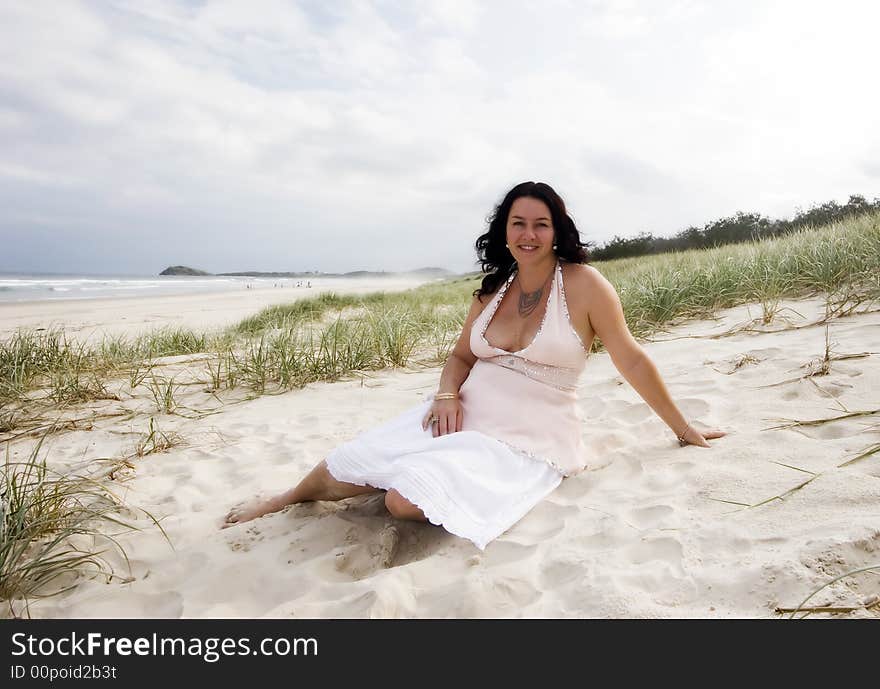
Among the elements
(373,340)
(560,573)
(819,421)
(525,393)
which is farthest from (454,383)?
(373,340)

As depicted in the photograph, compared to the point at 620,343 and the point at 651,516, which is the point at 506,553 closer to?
the point at 651,516

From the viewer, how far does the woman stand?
2463 mm

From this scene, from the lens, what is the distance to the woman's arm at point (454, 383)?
8.69 feet

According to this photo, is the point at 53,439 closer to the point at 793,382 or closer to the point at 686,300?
the point at 793,382

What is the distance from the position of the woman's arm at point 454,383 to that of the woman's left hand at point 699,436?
104 centimetres

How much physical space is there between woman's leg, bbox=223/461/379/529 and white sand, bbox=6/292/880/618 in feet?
0.21

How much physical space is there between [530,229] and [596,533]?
131 cm

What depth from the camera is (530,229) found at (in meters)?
2.66

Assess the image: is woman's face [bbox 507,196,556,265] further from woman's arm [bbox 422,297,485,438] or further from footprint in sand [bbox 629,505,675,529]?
footprint in sand [bbox 629,505,675,529]

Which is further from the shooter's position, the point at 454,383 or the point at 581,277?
the point at 454,383

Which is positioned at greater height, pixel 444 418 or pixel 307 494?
pixel 444 418
